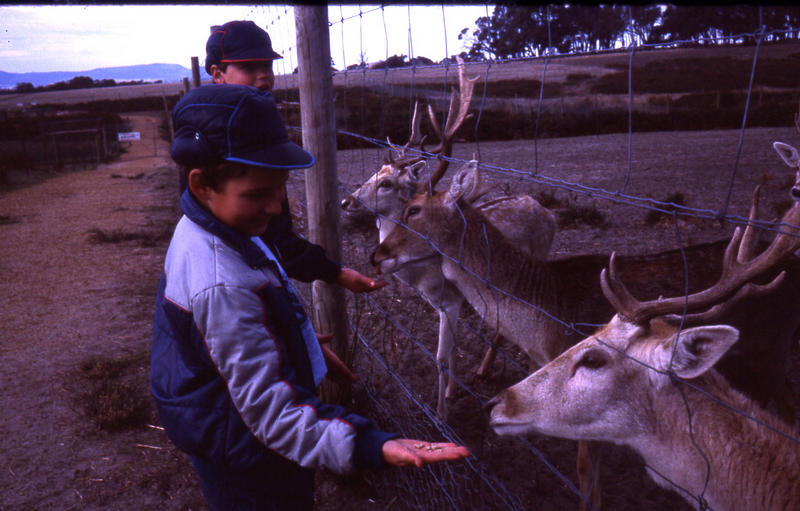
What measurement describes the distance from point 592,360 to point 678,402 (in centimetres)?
32

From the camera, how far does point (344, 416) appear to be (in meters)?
1.42

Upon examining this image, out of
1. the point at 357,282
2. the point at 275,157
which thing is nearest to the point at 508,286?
the point at 357,282

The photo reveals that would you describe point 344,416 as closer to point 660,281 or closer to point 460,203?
point 660,281

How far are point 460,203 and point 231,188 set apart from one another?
105 inches

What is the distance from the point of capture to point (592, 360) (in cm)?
216

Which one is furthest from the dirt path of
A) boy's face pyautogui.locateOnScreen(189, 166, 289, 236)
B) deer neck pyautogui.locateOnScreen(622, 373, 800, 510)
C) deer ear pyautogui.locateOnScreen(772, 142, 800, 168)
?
deer ear pyautogui.locateOnScreen(772, 142, 800, 168)

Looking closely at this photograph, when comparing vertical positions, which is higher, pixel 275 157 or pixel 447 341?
pixel 275 157

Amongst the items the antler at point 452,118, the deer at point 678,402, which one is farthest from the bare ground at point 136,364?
the deer at point 678,402

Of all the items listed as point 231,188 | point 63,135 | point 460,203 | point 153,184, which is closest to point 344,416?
point 231,188

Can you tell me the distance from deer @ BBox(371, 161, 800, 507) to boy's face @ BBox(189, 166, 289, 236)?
4.27ft

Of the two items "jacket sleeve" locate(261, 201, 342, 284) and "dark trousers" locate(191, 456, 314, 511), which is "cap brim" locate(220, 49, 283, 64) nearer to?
"jacket sleeve" locate(261, 201, 342, 284)

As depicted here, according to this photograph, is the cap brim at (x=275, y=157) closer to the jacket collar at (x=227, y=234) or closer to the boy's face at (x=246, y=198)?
the boy's face at (x=246, y=198)

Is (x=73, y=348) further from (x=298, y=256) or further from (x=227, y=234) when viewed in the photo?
(x=227, y=234)

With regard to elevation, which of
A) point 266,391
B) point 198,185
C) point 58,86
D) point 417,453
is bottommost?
point 417,453
